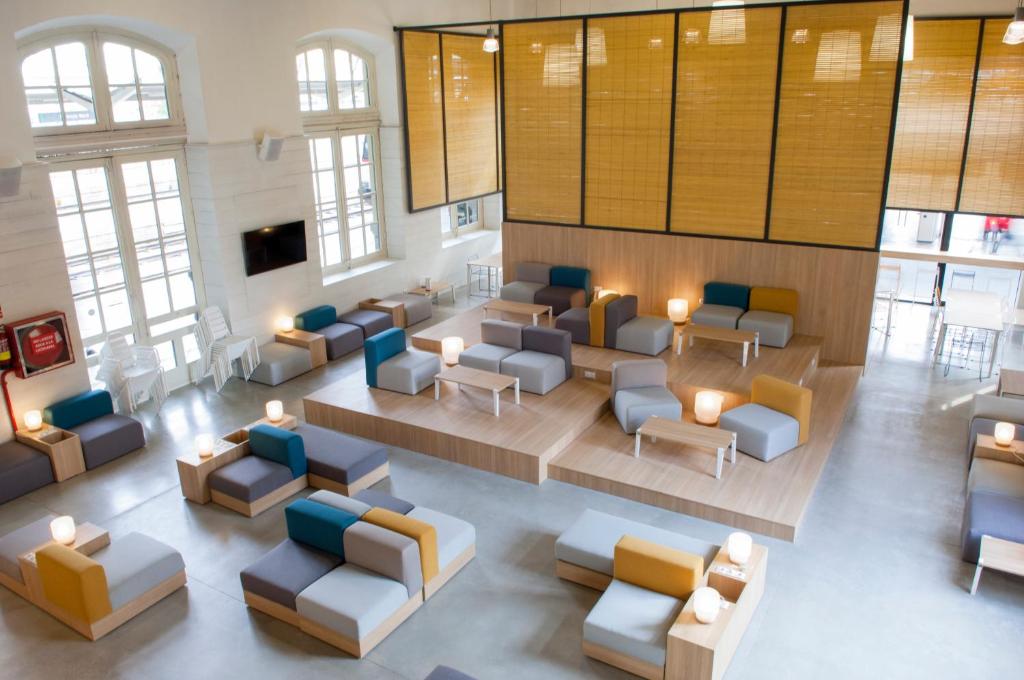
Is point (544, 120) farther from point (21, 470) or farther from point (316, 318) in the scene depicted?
point (21, 470)

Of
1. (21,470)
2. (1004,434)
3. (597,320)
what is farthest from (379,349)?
(1004,434)

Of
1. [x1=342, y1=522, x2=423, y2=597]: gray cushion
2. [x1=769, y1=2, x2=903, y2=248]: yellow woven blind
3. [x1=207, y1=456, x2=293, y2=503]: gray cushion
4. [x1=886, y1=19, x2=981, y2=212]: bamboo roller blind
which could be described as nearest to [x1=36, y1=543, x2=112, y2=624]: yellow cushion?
[x1=207, y1=456, x2=293, y2=503]: gray cushion

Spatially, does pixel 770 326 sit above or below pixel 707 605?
above

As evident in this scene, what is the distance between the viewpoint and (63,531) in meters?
6.09

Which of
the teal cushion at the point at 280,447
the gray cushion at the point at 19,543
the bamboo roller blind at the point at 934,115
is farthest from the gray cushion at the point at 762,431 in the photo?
the gray cushion at the point at 19,543

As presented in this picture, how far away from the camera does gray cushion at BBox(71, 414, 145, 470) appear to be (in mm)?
8117

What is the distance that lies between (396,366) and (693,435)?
141 inches

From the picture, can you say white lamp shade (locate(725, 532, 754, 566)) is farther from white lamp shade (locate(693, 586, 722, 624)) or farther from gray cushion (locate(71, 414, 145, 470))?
gray cushion (locate(71, 414, 145, 470))

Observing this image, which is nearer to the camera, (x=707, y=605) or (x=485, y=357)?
(x=707, y=605)

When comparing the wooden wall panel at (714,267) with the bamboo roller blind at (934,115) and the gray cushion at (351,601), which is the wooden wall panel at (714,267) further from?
the gray cushion at (351,601)

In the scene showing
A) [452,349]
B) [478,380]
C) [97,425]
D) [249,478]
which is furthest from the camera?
[452,349]

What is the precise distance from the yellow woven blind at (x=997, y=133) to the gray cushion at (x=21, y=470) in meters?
12.6

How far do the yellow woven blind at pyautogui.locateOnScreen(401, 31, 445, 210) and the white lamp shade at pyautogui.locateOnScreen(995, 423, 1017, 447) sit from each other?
8.93m

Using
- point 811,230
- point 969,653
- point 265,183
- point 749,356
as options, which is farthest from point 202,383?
point 969,653
